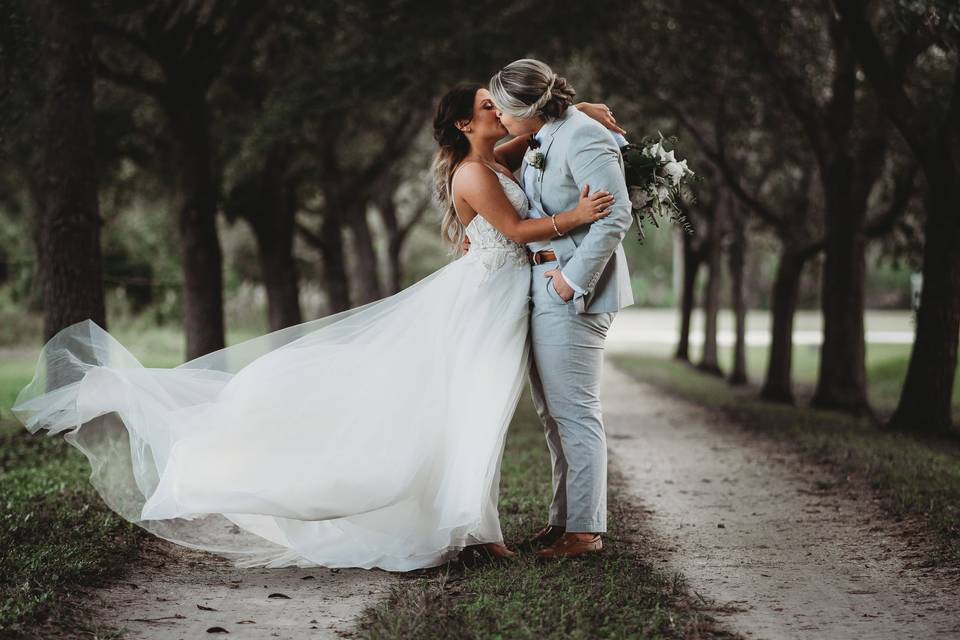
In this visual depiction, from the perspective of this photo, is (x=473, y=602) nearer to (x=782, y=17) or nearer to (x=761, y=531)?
(x=761, y=531)

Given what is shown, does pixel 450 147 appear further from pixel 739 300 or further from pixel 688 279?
pixel 688 279

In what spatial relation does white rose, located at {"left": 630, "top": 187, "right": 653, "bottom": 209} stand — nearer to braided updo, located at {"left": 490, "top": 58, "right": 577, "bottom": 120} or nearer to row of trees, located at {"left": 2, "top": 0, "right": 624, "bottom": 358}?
braided updo, located at {"left": 490, "top": 58, "right": 577, "bottom": 120}

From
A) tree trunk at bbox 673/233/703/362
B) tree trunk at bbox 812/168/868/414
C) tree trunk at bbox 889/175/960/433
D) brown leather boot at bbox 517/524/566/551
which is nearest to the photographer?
brown leather boot at bbox 517/524/566/551

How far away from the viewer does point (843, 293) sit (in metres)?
14.9

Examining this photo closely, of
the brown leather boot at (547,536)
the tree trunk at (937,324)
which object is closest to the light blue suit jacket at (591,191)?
the brown leather boot at (547,536)

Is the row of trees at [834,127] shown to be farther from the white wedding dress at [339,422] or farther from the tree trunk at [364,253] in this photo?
the tree trunk at [364,253]

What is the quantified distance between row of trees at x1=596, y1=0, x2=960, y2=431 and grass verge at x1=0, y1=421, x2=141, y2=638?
6.84m

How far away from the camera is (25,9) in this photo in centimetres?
951

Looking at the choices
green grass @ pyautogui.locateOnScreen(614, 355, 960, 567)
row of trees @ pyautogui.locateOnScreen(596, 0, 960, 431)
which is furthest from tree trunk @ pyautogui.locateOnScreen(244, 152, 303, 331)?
green grass @ pyautogui.locateOnScreen(614, 355, 960, 567)

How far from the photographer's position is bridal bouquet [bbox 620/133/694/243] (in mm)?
5656

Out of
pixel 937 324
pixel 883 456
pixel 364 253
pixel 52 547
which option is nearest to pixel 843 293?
pixel 937 324

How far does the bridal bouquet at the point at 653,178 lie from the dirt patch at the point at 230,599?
8.08 ft

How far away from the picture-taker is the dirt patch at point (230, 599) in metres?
4.55

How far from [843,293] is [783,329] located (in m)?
3.98
